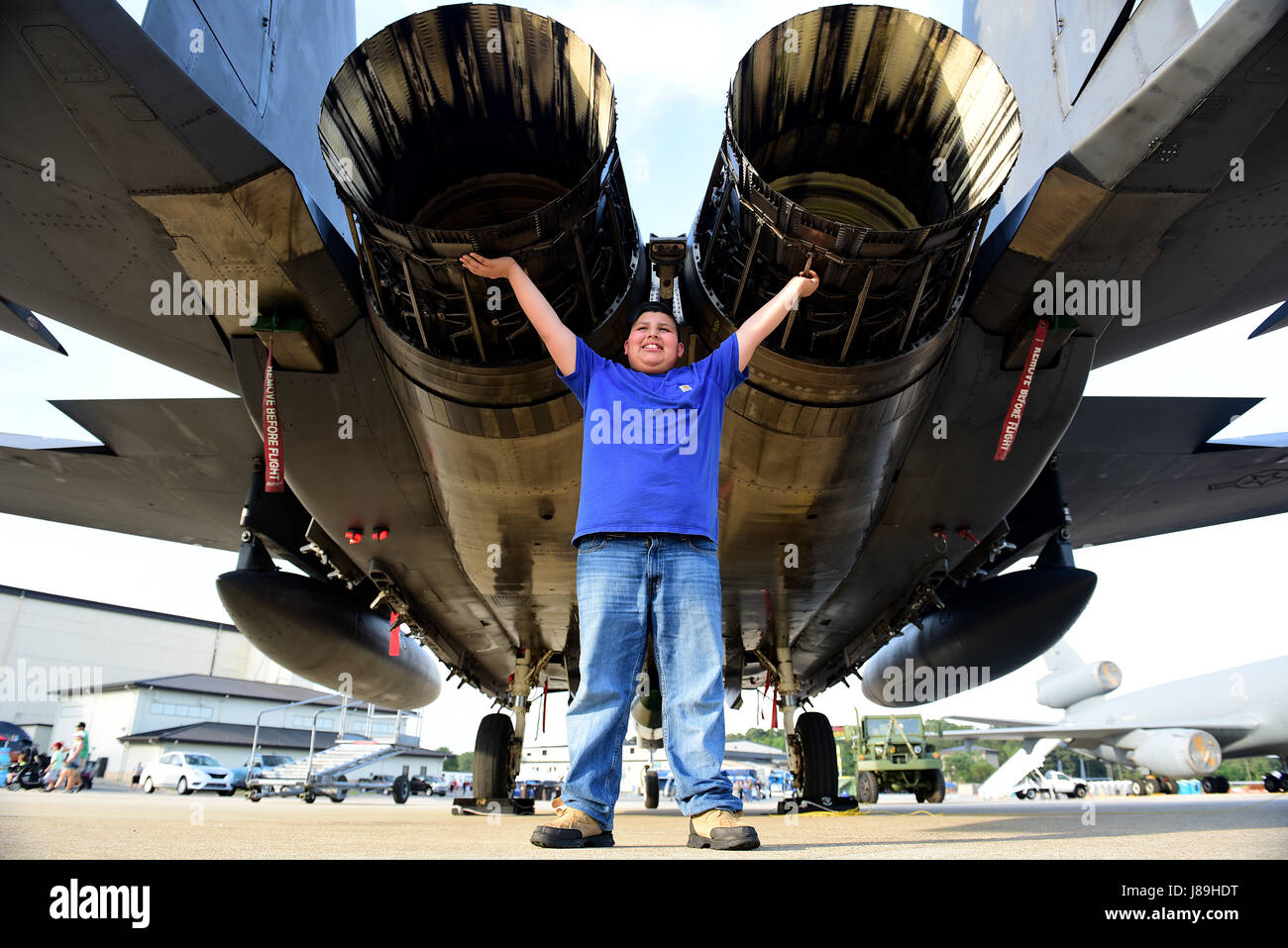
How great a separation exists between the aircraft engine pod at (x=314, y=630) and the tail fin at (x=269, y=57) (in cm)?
273

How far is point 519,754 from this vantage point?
27.8 feet

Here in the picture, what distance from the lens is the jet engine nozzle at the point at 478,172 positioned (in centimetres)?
276

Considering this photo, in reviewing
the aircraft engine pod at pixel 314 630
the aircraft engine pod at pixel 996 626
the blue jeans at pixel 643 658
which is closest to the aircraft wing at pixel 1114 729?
the aircraft engine pod at pixel 996 626

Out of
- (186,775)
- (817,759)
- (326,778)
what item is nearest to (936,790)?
(817,759)

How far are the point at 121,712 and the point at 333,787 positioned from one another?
2392 cm

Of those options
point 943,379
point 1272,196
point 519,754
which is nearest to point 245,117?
point 943,379

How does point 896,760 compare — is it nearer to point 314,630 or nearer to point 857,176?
point 314,630

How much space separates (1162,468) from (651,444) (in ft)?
19.6

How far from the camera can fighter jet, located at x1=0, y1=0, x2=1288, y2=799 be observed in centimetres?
275
